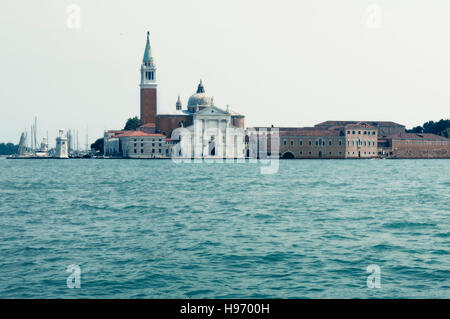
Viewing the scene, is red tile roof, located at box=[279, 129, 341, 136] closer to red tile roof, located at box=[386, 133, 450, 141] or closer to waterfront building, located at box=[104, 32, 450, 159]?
waterfront building, located at box=[104, 32, 450, 159]

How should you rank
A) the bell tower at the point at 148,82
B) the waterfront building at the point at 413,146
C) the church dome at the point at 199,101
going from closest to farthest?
the bell tower at the point at 148,82, the waterfront building at the point at 413,146, the church dome at the point at 199,101

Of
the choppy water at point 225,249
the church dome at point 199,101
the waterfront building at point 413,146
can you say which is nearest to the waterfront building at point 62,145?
the church dome at point 199,101

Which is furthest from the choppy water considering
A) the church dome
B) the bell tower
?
the church dome

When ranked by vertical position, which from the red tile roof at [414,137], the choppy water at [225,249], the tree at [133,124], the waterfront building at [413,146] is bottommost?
the choppy water at [225,249]

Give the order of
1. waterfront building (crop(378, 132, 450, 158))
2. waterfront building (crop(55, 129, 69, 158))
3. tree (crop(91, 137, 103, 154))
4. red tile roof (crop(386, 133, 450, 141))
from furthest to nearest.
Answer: tree (crop(91, 137, 103, 154)) → waterfront building (crop(55, 129, 69, 158)) → red tile roof (crop(386, 133, 450, 141)) → waterfront building (crop(378, 132, 450, 158))

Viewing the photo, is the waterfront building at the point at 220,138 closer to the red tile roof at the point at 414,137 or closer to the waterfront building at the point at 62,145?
the red tile roof at the point at 414,137

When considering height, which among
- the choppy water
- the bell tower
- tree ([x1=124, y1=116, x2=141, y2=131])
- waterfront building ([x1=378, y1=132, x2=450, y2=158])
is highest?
the bell tower

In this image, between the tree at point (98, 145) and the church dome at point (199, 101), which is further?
the tree at point (98, 145)

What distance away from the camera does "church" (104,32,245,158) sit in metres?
75.7

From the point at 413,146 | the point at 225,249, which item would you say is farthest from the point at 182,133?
the point at 225,249

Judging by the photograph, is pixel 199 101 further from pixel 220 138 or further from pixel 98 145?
pixel 98 145

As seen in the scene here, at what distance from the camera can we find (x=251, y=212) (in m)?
16.0

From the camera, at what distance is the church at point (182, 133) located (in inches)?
2980

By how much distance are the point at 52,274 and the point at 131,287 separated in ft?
4.27
